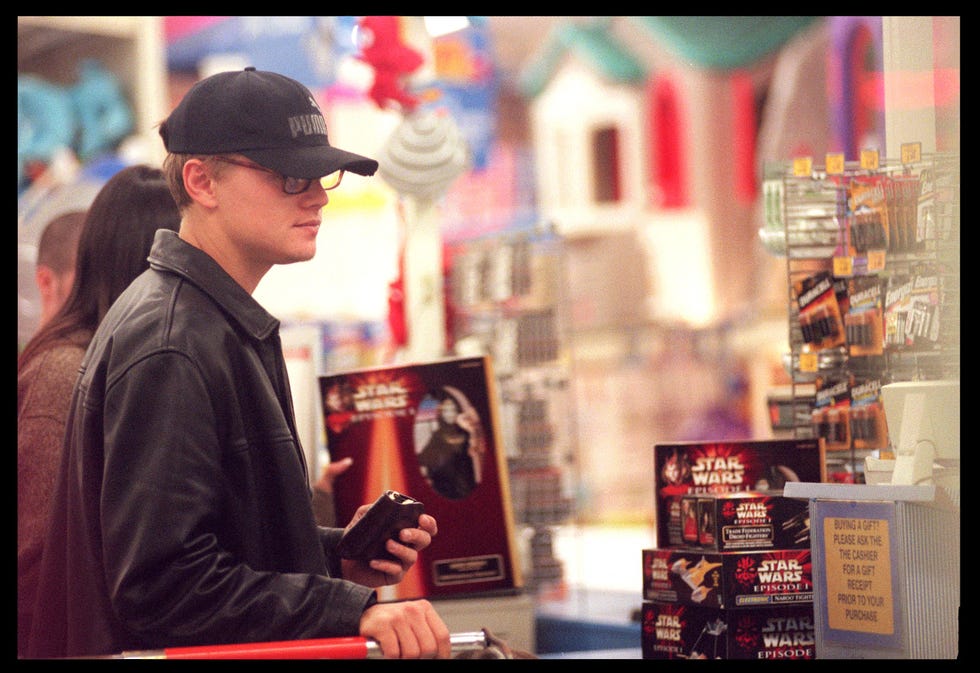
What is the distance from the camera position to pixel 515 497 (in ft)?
19.7

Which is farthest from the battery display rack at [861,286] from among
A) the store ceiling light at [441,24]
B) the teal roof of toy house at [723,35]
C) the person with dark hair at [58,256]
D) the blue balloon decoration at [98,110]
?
the store ceiling light at [441,24]

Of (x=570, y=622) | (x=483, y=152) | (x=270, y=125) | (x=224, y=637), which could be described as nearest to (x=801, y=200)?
(x=270, y=125)

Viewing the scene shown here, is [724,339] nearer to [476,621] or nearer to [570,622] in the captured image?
[570,622]

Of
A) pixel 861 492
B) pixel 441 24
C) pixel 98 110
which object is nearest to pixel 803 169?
pixel 861 492

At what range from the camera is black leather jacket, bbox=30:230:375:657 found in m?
1.82

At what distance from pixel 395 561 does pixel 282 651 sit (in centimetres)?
42

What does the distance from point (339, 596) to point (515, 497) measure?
4.15 meters

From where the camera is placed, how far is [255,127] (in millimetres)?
2020

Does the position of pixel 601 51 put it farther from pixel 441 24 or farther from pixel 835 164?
pixel 835 164

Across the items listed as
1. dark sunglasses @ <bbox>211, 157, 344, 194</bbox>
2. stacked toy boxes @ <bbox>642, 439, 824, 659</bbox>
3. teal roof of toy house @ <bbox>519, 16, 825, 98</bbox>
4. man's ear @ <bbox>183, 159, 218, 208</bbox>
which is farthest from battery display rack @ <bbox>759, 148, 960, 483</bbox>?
teal roof of toy house @ <bbox>519, 16, 825, 98</bbox>

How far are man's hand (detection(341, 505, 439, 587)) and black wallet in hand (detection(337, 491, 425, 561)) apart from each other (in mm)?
14

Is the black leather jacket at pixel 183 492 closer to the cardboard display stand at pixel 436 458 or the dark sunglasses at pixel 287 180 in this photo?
the dark sunglasses at pixel 287 180

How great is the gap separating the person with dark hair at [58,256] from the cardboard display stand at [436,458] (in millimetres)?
794

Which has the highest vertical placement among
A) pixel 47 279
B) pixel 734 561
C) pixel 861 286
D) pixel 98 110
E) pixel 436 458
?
pixel 98 110
